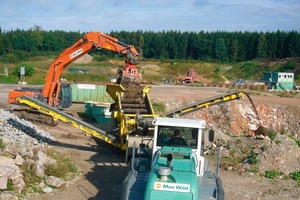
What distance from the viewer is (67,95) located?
2325cm

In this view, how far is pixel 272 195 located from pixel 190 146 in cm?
465

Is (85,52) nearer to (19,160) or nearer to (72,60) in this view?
(72,60)

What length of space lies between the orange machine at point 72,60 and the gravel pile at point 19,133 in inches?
71.2

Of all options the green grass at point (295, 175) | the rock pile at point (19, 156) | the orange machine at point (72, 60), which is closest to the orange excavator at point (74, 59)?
the orange machine at point (72, 60)

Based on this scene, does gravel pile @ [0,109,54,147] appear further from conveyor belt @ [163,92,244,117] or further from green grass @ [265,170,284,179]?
green grass @ [265,170,284,179]

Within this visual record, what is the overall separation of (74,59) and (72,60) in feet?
0.50

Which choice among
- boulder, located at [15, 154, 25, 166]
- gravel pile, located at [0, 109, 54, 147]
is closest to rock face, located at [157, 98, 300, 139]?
gravel pile, located at [0, 109, 54, 147]

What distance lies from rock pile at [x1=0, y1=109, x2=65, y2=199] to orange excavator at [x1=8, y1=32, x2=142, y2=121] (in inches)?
101

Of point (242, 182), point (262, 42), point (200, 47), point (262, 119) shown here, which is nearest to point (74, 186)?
point (242, 182)

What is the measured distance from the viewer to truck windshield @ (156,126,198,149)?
11.0 meters

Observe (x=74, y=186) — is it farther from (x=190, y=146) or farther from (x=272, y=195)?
(x=272, y=195)

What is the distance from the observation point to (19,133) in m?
18.2

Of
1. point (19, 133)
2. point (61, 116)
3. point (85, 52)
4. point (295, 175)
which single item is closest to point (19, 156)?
point (61, 116)

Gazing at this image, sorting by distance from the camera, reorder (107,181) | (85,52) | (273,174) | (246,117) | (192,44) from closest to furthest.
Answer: (107,181)
(273,174)
(85,52)
(246,117)
(192,44)
